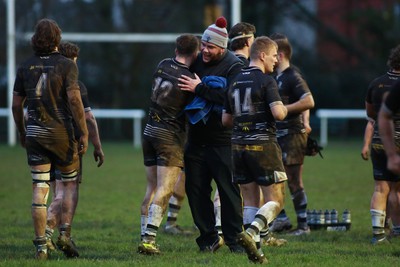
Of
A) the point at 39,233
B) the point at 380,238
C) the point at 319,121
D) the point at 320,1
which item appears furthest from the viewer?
the point at 320,1

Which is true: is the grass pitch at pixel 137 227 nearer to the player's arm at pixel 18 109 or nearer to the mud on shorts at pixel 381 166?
the mud on shorts at pixel 381 166

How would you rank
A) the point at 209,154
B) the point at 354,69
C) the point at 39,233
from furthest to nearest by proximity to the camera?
the point at 354,69 → the point at 209,154 → the point at 39,233

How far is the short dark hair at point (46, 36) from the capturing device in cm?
843

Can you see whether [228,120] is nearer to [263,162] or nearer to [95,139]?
[263,162]

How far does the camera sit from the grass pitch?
841 centimetres

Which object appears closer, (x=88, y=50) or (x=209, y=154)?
(x=209, y=154)

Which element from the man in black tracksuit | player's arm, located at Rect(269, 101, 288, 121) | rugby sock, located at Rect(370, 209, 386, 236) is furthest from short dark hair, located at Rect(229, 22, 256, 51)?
rugby sock, located at Rect(370, 209, 386, 236)

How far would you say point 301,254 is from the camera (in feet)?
29.1

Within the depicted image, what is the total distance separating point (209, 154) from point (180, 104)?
62 cm

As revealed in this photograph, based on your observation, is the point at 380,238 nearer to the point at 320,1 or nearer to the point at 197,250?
the point at 197,250

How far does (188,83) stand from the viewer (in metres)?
8.79

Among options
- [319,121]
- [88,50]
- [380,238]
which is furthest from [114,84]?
[380,238]

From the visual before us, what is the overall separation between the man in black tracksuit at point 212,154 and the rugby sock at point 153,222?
593 millimetres

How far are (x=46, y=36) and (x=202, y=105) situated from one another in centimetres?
163
